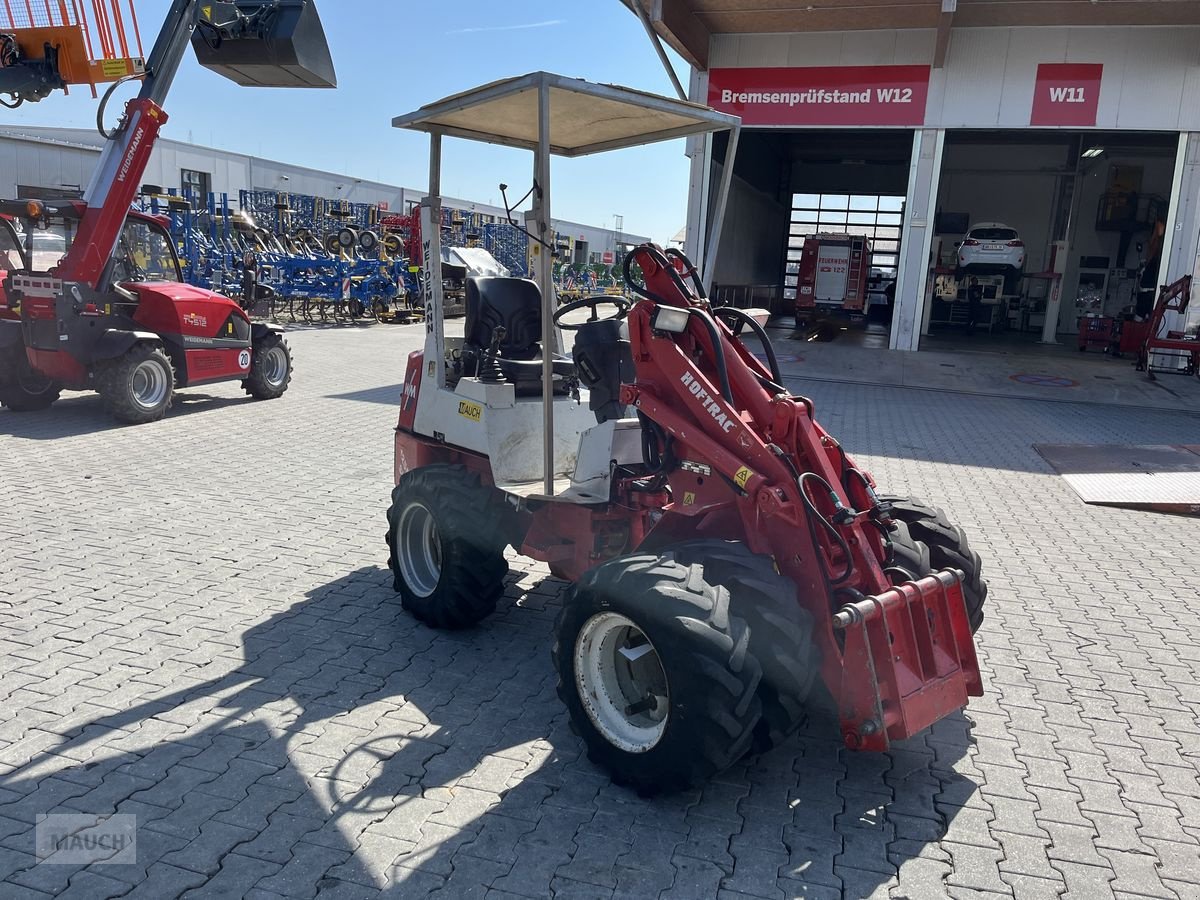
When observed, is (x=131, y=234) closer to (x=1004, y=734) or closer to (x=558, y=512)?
(x=558, y=512)

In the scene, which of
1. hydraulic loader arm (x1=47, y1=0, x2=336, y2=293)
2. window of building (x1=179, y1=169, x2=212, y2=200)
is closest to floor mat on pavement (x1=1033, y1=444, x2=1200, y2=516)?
hydraulic loader arm (x1=47, y1=0, x2=336, y2=293)

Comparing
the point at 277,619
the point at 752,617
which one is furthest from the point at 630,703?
the point at 277,619

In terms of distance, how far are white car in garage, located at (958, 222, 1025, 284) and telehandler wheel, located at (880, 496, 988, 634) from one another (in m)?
23.9

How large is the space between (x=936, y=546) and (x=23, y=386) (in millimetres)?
9781

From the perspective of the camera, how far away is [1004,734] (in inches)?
154

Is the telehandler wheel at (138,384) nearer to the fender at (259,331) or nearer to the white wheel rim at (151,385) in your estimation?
the white wheel rim at (151,385)

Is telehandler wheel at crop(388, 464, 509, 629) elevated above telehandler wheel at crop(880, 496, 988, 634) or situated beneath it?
situated beneath

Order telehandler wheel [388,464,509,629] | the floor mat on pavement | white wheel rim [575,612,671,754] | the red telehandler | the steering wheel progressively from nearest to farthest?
1. white wheel rim [575,612,671,754]
2. telehandler wheel [388,464,509,629]
3. the steering wheel
4. the floor mat on pavement
5. the red telehandler

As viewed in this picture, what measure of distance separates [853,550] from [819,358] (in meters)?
15.6

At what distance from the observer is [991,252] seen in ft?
82.9

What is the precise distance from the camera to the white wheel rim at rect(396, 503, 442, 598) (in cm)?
490

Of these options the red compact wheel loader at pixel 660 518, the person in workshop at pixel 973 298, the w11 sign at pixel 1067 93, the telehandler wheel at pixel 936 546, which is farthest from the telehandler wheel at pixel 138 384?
the person in workshop at pixel 973 298

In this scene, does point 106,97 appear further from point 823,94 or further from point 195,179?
point 195,179

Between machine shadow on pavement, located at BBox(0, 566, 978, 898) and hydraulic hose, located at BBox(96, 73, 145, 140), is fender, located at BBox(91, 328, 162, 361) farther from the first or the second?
machine shadow on pavement, located at BBox(0, 566, 978, 898)
